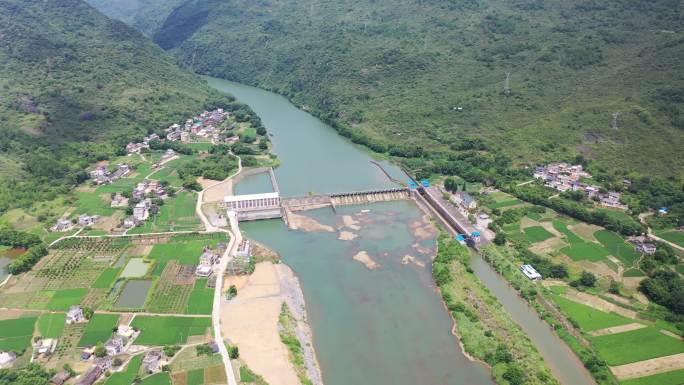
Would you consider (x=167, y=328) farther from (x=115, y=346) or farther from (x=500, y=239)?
(x=500, y=239)

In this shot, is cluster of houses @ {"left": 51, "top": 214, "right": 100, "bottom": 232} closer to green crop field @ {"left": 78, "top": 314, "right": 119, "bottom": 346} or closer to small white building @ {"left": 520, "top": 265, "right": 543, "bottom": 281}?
green crop field @ {"left": 78, "top": 314, "right": 119, "bottom": 346}

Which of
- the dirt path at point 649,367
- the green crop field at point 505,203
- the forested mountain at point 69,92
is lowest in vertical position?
the dirt path at point 649,367

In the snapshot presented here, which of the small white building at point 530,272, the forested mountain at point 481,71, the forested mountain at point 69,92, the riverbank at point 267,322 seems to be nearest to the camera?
the riverbank at point 267,322

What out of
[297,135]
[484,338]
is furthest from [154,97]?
[484,338]

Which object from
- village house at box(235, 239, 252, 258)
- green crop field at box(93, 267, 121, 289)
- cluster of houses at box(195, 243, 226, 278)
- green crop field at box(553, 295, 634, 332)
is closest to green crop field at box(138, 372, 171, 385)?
cluster of houses at box(195, 243, 226, 278)

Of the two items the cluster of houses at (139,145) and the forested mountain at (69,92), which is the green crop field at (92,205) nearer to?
the forested mountain at (69,92)

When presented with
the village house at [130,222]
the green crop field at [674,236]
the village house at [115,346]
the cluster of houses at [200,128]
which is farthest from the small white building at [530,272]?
the cluster of houses at [200,128]

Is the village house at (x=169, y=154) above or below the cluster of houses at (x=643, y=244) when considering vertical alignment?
above

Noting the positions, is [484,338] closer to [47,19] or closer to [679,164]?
[679,164]
